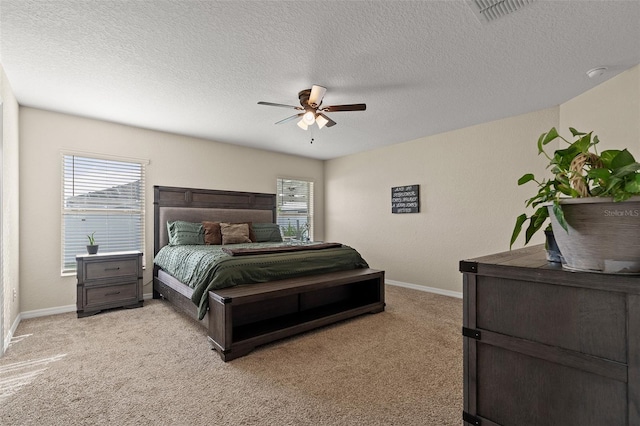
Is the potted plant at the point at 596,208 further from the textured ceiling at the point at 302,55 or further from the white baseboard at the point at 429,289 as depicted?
the white baseboard at the point at 429,289

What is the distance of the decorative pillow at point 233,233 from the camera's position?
14.5ft

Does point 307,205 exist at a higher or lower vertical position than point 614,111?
lower

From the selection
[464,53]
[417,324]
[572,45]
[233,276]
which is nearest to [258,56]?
[464,53]

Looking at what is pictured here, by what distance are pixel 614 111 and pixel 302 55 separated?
→ 2864 millimetres

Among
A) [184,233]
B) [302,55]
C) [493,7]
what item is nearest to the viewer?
[493,7]

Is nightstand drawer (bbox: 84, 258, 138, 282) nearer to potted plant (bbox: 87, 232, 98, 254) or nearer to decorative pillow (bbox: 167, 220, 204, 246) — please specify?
potted plant (bbox: 87, 232, 98, 254)

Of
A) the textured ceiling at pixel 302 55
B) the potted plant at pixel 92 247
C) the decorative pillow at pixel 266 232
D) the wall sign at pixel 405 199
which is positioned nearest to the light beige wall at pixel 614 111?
the textured ceiling at pixel 302 55

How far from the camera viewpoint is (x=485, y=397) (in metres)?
1.07

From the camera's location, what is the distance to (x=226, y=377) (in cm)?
215

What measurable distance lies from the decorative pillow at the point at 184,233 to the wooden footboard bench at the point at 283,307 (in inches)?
71.8

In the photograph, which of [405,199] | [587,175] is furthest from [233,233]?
[587,175]

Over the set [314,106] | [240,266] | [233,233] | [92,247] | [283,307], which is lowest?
[283,307]

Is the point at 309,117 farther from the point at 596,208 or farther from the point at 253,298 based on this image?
the point at 596,208

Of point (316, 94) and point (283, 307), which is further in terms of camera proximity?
point (283, 307)
